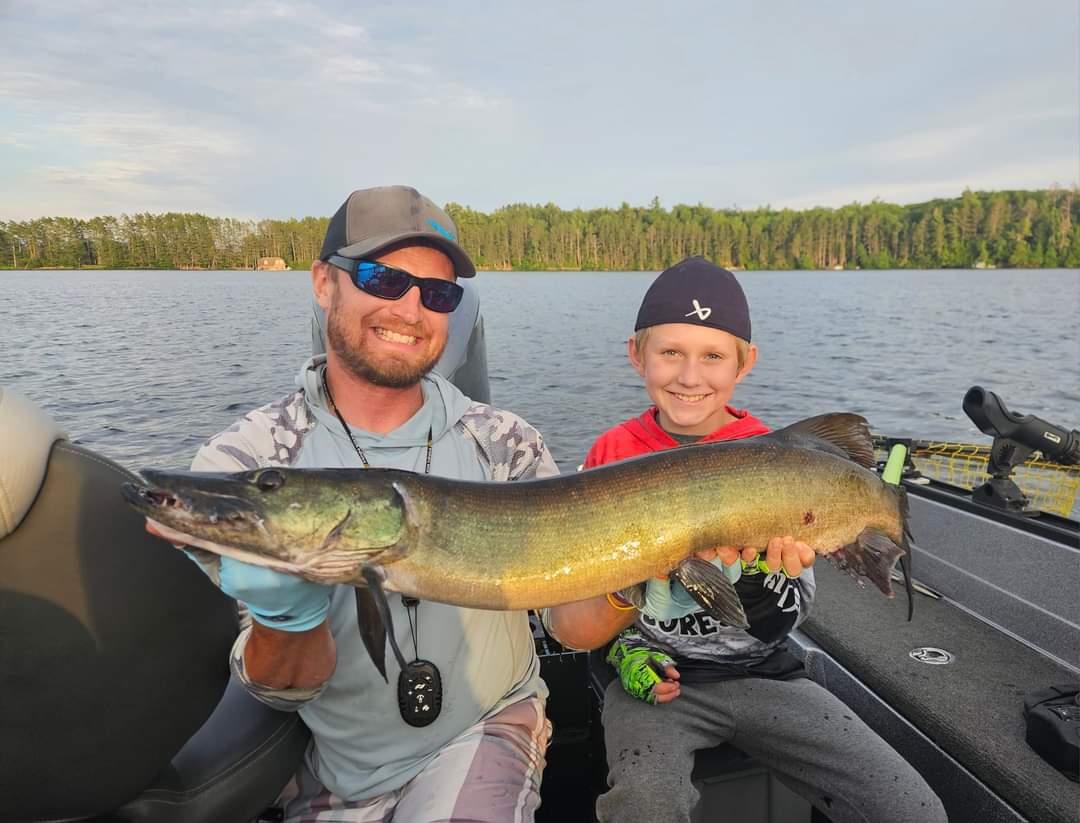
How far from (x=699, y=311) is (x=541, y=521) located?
56.0 inches

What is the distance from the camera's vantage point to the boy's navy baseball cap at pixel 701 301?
3039 mm

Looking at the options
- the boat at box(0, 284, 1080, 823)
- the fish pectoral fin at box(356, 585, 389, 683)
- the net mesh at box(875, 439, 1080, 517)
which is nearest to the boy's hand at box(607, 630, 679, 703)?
the boat at box(0, 284, 1080, 823)

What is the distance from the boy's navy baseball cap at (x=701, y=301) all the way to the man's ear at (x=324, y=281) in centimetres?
138

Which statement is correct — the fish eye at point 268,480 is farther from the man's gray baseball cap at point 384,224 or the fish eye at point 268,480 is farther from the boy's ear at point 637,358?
the boy's ear at point 637,358

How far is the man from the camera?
2.16m

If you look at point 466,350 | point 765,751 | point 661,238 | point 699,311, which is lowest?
point 765,751

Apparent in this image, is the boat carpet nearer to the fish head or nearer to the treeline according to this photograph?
the fish head

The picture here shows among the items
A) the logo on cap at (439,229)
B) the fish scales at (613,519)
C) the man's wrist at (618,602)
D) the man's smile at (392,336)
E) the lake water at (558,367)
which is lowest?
the lake water at (558,367)

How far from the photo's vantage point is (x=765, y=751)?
104 inches

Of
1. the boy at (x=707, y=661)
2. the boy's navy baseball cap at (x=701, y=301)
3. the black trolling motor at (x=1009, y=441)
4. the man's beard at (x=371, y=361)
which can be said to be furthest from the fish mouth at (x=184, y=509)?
the black trolling motor at (x=1009, y=441)

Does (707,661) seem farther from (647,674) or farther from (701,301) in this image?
(701,301)

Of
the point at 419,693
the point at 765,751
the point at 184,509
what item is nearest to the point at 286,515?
the point at 184,509

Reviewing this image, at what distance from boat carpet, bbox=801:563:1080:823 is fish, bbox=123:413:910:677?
0.64 m

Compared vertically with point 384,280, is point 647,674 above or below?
below
